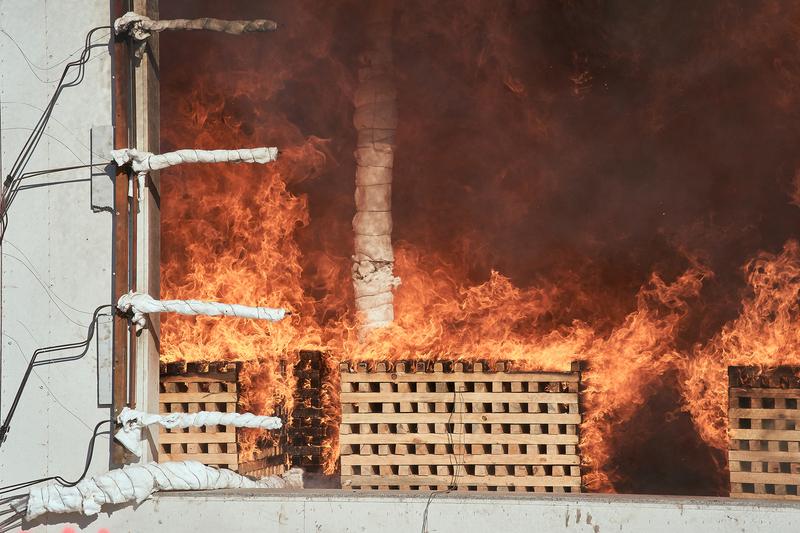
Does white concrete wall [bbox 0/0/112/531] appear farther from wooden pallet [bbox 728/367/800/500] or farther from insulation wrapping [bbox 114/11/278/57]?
wooden pallet [bbox 728/367/800/500]

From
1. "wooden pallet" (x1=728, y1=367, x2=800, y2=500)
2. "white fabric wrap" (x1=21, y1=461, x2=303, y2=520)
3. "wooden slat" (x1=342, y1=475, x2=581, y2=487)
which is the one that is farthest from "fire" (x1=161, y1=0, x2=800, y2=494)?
"white fabric wrap" (x1=21, y1=461, x2=303, y2=520)

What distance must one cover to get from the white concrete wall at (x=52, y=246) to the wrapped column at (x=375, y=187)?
8.71 feet

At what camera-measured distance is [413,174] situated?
11.5 metres

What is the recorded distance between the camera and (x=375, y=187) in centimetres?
902

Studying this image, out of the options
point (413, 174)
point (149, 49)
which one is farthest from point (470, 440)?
point (413, 174)

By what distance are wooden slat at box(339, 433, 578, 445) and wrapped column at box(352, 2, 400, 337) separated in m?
1.67

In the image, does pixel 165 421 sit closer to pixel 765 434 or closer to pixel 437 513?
pixel 437 513

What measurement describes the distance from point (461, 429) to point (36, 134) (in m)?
4.14

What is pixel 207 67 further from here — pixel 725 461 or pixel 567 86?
pixel 725 461

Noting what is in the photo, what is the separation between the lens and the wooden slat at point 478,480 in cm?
728

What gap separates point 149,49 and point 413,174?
15.3 feet

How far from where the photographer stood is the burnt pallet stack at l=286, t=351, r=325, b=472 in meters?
8.78

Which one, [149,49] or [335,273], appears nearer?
[149,49]

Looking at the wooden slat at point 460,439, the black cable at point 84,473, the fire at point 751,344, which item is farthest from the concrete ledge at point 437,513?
the fire at point 751,344
